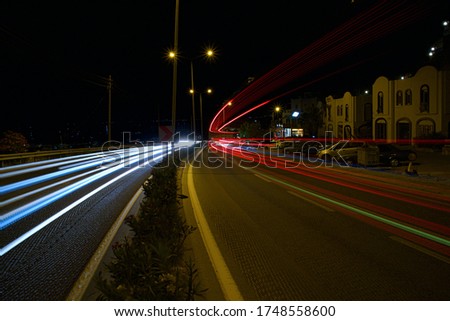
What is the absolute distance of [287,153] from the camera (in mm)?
43750

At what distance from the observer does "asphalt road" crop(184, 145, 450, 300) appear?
18.1 ft

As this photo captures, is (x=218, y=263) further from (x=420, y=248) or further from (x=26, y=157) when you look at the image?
(x=26, y=157)

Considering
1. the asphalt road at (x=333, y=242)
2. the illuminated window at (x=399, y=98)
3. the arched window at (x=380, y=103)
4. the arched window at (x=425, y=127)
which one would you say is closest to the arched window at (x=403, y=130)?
the arched window at (x=425, y=127)

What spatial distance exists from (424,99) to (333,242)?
1455 inches

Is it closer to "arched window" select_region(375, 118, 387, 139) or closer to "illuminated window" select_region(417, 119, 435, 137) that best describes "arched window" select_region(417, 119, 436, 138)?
"illuminated window" select_region(417, 119, 435, 137)

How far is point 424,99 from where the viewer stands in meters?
40.4

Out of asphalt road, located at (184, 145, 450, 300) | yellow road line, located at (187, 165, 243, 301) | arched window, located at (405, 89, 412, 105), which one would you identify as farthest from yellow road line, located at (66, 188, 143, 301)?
arched window, located at (405, 89, 412, 105)

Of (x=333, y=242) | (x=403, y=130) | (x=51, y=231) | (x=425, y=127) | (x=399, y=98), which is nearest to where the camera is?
(x=333, y=242)

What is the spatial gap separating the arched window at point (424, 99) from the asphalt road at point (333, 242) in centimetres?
2679

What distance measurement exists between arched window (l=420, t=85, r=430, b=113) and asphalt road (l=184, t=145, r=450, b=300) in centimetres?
2679

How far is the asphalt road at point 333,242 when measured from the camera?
552 cm

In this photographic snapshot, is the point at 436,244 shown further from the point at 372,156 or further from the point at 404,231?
the point at 372,156

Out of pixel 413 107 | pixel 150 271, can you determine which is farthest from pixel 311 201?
pixel 413 107

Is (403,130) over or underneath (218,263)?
over
